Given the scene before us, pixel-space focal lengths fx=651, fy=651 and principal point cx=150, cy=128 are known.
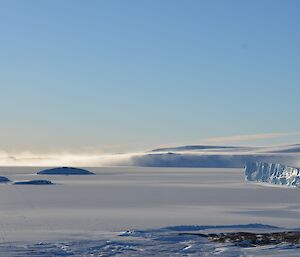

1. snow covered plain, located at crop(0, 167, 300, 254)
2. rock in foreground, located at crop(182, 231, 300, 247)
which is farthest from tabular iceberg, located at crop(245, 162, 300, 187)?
rock in foreground, located at crop(182, 231, 300, 247)

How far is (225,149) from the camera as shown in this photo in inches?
5551

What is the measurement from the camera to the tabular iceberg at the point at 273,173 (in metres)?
35.5

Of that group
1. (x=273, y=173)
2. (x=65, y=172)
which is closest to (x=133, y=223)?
(x=273, y=173)

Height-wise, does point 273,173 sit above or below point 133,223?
above

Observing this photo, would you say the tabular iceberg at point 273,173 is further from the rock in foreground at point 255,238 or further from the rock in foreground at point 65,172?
the rock in foreground at point 65,172

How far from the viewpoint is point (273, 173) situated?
38156 mm

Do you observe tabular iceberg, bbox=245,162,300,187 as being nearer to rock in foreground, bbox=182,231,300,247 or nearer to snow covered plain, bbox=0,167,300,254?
snow covered plain, bbox=0,167,300,254

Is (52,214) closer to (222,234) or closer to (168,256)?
(222,234)

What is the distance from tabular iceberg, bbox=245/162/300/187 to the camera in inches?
1396

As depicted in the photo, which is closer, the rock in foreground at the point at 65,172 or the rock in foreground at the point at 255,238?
the rock in foreground at the point at 255,238

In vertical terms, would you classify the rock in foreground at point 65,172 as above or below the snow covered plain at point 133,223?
above

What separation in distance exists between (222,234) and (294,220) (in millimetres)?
4160

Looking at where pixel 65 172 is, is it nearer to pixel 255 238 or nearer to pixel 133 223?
pixel 133 223

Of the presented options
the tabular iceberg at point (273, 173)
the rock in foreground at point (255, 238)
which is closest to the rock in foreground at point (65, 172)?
the tabular iceberg at point (273, 173)
